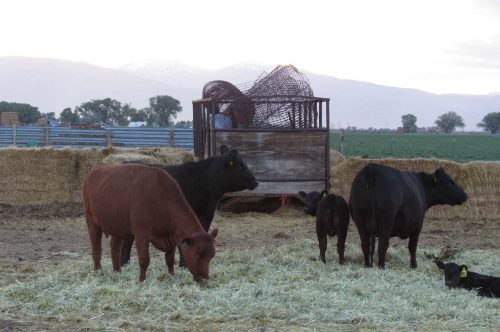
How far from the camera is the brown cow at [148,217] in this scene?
836cm

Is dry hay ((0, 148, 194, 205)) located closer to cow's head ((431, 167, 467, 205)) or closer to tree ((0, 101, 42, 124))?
cow's head ((431, 167, 467, 205))

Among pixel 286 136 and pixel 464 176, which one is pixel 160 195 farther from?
pixel 464 176

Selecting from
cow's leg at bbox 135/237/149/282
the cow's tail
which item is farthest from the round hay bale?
cow's leg at bbox 135/237/149/282

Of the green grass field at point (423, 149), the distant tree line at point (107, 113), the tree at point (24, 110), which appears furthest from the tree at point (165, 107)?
the green grass field at point (423, 149)

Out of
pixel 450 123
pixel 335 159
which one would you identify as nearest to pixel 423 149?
pixel 335 159

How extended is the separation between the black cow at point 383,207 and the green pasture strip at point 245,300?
57cm

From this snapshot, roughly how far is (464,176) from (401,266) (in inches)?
278

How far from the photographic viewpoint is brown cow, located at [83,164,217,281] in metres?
8.36

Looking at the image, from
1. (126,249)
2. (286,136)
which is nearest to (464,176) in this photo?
(286,136)

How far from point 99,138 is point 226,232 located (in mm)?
19424

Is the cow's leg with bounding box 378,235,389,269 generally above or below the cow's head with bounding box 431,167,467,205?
below

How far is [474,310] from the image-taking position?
747 centimetres

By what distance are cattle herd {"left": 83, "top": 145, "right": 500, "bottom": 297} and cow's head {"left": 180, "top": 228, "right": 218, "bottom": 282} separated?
0.01 m

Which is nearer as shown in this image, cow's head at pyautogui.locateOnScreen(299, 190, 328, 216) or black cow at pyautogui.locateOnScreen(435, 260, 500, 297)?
black cow at pyautogui.locateOnScreen(435, 260, 500, 297)
